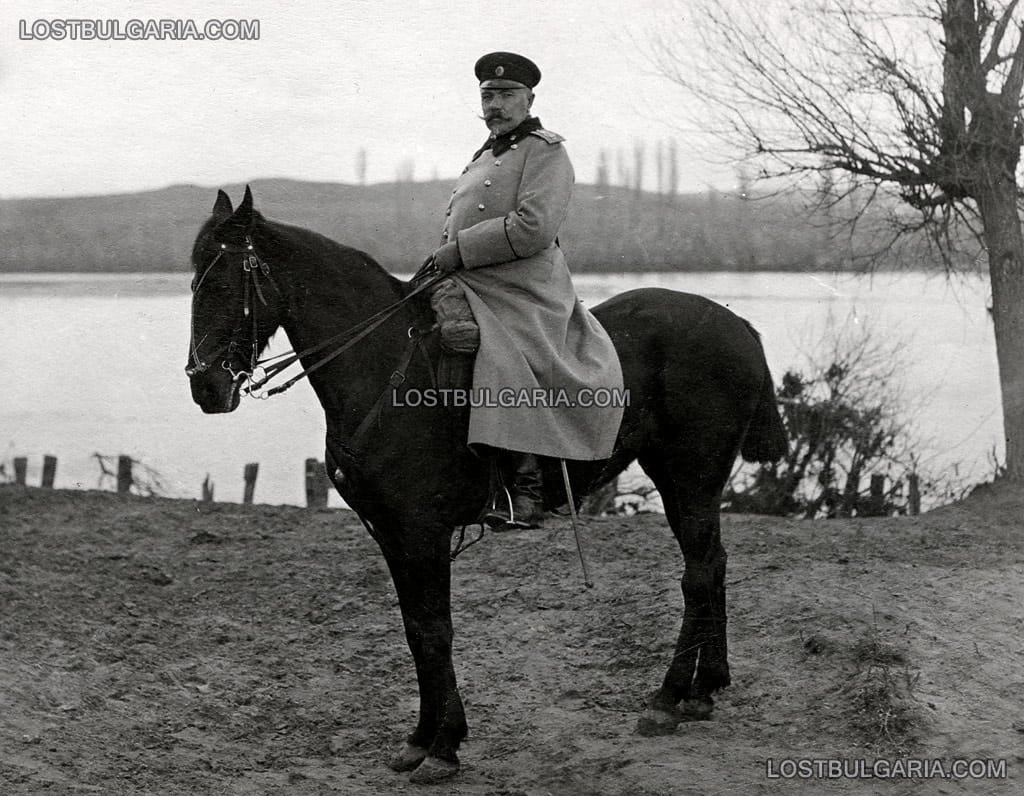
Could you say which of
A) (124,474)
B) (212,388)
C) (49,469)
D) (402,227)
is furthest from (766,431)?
(49,469)

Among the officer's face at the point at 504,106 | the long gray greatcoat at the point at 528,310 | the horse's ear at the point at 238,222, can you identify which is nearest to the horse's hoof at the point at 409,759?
the long gray greatcoat at the point at 528,310

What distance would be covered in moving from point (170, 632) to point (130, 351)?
13.8 ft

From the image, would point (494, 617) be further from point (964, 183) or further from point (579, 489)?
point (964, 183)

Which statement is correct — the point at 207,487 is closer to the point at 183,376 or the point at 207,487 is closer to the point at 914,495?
the point at 183,376

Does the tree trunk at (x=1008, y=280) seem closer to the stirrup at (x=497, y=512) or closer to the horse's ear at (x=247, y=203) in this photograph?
the stirrup at (x=497, y=512)

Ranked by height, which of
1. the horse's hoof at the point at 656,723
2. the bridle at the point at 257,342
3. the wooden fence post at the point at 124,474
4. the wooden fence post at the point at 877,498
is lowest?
the horse's hoof at the point at 656,723

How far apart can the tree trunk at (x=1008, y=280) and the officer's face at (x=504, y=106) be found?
268 inches

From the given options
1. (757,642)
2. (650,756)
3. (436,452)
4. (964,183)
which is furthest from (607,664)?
(964,183)

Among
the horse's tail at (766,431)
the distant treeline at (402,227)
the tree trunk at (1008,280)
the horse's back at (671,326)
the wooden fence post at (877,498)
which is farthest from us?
the wooden fence post at (877,498)

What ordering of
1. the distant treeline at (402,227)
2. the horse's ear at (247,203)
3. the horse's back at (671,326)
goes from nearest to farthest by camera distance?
the horse's ear at (247,203) < the horse's back at (671,326) < the distant treeline at (402,227)

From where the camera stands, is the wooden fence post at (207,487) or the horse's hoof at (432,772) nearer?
the horse's hoof at (432,772)

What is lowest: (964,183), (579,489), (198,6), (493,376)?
(579,489)

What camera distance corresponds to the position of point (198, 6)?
→ 827 cm
